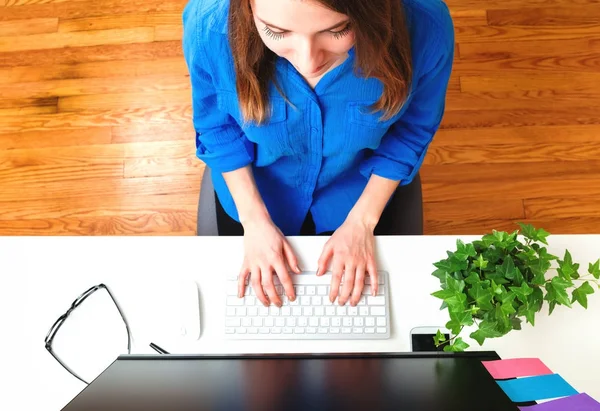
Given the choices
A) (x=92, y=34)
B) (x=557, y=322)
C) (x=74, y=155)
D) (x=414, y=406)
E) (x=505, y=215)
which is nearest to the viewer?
(x=414, y=406)

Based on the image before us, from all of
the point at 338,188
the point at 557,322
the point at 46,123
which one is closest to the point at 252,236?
the point at 338,188

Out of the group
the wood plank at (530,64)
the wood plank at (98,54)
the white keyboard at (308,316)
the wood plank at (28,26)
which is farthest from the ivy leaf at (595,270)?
the wood plank at (28,26)

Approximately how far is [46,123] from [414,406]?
5.66ft

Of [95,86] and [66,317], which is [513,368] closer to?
[66,317]

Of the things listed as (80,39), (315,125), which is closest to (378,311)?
(315,125)

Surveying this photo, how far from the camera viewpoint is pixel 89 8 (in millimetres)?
1990

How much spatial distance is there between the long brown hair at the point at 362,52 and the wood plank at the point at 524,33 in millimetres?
1149

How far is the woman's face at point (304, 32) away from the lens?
2.16 ft

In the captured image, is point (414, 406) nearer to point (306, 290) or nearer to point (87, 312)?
point (306, 290)

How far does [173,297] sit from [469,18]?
5.00ft

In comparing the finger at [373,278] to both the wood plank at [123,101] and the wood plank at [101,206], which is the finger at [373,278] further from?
the wood plank at [123,101]

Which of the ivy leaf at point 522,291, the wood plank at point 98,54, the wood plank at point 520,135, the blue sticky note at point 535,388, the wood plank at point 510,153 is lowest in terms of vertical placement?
the blue sticky note at point 535,388

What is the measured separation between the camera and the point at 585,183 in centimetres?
172

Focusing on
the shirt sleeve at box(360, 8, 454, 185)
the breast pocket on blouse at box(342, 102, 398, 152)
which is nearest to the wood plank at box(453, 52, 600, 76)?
the shirt sleeve at box(360, 8, 454, 185)
